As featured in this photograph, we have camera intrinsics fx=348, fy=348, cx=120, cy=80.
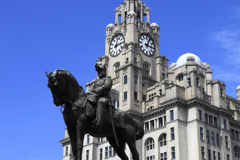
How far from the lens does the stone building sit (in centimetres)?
6231

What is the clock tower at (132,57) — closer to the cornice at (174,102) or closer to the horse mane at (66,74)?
the cornice at (174,102)

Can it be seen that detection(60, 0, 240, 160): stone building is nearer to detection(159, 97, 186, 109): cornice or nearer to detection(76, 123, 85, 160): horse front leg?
detection(159, 97, 186, 109): cornice

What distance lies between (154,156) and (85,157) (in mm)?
16882

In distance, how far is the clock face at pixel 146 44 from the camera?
3209 inches

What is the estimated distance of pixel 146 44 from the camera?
3253 inches

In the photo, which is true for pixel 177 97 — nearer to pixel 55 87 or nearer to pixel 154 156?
pixel 154 156

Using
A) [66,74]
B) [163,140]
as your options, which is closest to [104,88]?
[66,74]

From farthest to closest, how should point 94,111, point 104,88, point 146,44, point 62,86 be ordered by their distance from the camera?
point 146,44 → point 104,88 → point 94,111 → point 62,86

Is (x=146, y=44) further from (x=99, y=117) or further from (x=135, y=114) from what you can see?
(x=99, y=117)

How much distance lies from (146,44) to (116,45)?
281 inches

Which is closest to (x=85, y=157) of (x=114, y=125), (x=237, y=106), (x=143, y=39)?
(x=143, y=39)

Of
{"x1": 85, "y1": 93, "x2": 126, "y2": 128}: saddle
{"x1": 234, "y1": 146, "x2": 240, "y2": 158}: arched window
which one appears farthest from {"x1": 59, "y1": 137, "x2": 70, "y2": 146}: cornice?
{"x1": 85, "y1": 93, "x2": 126, "y2": 128}: saddle

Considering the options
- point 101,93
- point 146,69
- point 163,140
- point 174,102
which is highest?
point 146,69

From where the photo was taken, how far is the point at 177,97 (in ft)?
208
